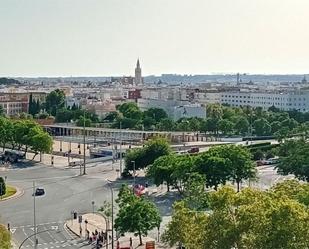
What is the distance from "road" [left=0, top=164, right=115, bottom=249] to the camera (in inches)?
1248

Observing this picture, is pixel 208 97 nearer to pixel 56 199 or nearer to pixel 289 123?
pixel 289 123

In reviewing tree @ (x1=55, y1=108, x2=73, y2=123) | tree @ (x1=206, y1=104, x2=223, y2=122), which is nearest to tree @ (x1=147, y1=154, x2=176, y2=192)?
tree @ (x1=206, y1=104, x2=223, y2=122)

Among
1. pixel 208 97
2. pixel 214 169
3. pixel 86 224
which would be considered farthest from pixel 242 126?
pixel 208 97

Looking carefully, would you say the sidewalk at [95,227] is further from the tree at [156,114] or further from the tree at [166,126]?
the tree at [156,114]

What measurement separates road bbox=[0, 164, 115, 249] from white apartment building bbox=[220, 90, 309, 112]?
67397mm

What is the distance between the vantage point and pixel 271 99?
124 meters

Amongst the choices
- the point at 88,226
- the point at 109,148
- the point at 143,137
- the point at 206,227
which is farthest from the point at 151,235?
the point at 143,137

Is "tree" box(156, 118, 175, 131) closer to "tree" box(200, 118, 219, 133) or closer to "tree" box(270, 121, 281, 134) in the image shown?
"tree" box(200, 118, 219, 133)

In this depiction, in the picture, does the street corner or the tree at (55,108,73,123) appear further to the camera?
the tree at (55,108,73,123)

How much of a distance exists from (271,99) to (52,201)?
290ft

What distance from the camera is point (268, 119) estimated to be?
284 ft

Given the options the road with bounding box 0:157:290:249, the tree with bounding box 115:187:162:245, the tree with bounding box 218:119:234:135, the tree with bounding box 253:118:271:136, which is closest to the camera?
the tree with bounding box 115:187:162:245

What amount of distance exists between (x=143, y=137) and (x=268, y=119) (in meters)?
20.6

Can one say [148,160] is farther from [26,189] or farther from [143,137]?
[143,137]
